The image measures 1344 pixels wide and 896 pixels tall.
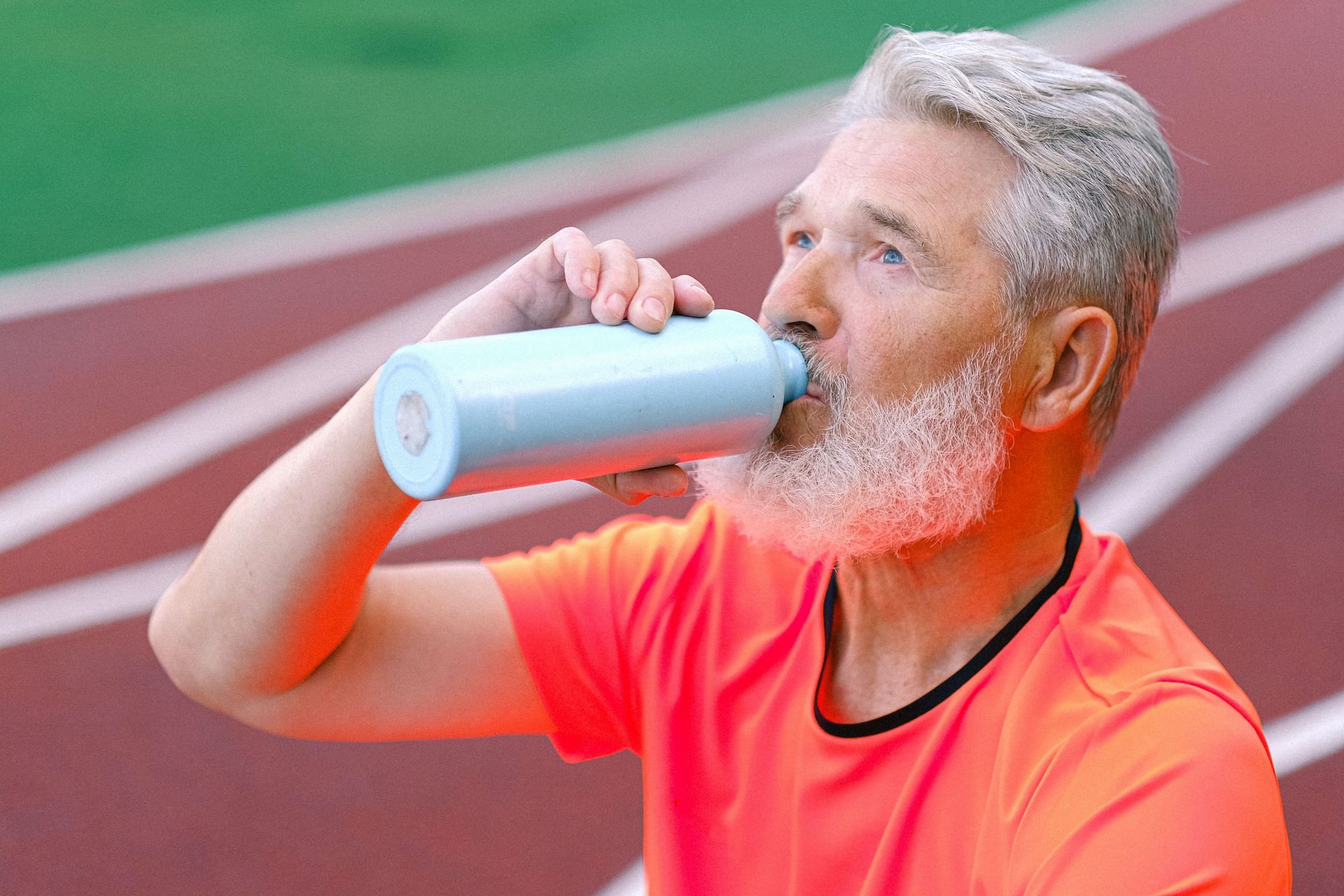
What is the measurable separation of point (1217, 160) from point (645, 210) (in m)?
2.18

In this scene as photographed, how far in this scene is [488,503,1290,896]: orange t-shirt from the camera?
1.55 meters

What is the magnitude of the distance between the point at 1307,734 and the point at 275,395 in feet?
10.0

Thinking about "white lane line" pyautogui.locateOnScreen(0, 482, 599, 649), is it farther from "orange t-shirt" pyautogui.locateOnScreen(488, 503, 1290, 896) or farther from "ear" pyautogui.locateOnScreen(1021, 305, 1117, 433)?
"ear" pyautogui.locateOnScreen(1021, 305, 1117, 433)

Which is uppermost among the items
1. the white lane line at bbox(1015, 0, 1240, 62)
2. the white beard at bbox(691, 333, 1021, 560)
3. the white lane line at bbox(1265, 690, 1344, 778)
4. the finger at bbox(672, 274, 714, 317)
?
the finger at bbox(672, 274, 714, 317)

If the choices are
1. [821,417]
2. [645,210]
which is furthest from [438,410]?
[645,210]

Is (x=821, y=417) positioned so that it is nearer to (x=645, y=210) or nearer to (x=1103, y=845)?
(x=1103, y=845)

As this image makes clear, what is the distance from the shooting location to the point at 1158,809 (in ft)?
5.03

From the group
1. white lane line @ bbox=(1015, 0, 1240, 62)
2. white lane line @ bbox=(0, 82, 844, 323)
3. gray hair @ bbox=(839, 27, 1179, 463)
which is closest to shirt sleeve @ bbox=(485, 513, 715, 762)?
gray hair @ bbox=(839, 27, 1179, 463)

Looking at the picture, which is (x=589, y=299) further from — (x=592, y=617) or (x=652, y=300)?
(x=592, y=617)

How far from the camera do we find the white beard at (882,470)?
1.82 metres

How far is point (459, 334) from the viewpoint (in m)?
1.78

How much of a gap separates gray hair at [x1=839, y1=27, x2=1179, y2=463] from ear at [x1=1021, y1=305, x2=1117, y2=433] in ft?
0.09

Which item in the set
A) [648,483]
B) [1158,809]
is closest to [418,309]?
[648,483]

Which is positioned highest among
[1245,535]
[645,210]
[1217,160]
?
[645,210]
